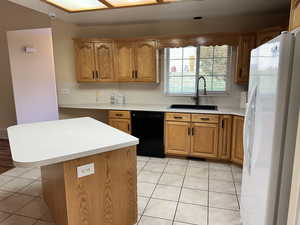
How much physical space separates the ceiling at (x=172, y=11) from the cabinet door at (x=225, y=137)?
5.44 feet

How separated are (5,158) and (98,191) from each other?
9.65 ft

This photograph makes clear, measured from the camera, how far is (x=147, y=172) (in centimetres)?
315

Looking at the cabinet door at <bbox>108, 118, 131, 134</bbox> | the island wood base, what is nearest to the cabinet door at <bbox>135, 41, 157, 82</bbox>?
the cabinet door at <bbox>108, 118, 131, 134</bbox>

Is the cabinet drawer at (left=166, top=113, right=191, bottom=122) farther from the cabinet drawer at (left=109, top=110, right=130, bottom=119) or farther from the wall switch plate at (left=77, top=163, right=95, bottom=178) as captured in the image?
the wall switch plate at (left=77, top=163, right=95, bottom=178)

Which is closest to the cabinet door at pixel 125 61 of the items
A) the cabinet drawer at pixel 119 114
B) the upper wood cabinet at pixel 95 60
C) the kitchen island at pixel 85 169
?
the upper wood cabinet at pixel 95 60

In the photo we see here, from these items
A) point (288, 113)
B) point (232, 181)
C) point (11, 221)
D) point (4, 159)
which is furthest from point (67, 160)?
point (4, 159)

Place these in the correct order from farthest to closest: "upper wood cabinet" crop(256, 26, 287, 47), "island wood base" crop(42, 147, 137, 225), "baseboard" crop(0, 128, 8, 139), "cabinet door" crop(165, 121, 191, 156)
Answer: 1. "baseboard" crop(0, 128, 8, 139)
2. "cabinet door" crop(165, 121, 191, 156)
3. "upper wood cabinet" crop(256, 26, 287, 47)
4. "island wood base" crop(42, 147, 137, 225)

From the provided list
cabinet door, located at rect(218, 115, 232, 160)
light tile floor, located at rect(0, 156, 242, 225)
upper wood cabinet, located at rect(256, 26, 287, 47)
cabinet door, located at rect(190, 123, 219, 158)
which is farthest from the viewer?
cabinet door, located at rect(190, 123, 219, 158)

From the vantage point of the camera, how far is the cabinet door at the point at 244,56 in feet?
10.7

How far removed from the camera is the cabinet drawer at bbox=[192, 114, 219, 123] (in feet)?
10.8

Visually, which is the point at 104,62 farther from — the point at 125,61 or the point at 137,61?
the point at 137,61

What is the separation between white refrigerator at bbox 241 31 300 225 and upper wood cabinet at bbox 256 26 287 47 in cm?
206

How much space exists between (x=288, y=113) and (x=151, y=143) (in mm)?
2797

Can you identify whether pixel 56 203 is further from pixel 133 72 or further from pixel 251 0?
pixel 251 0
